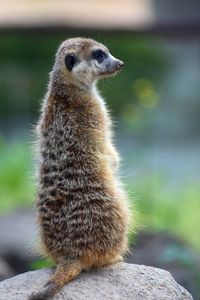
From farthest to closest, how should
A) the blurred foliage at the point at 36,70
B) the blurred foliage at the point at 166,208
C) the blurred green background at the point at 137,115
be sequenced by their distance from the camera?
the blurred foliage at the point at 36,70 → the blurred foliage at the point at 166,208 → the blurred green background at the point at 137,115

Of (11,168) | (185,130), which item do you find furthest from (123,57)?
(11,168)

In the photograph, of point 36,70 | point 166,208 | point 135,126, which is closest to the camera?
point 135,126

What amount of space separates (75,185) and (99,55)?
74cm

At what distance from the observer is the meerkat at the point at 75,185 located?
478cm

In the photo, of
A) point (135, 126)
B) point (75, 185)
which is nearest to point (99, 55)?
point (75, 185)

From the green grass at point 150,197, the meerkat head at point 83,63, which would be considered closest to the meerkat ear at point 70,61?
the meerkat head at point 83,63

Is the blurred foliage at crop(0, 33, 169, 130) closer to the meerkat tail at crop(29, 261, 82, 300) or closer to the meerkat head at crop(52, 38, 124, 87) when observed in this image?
the meerkat head at crop(52, 38, 124, 87)

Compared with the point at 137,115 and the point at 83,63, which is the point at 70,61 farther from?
the point at 137,115

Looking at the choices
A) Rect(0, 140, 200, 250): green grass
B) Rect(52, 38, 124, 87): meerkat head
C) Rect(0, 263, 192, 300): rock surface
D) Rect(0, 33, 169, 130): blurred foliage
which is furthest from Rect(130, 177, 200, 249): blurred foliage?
Rect(0, 33, 169, 130): blurred foliage

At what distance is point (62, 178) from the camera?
4820mm

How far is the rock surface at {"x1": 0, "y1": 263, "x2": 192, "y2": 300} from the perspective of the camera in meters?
4.61

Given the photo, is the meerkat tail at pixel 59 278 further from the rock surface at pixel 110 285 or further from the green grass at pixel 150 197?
the green grass at pixel 150 197

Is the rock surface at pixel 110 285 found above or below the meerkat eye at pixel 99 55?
below

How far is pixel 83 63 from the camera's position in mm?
5223
